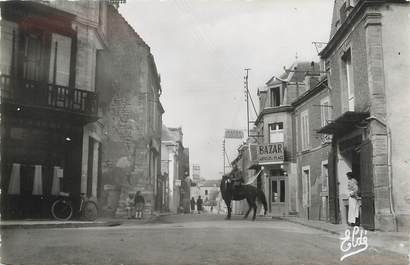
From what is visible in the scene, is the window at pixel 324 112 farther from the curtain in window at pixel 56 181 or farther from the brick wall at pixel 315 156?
the curtain in window at pixel 56 181

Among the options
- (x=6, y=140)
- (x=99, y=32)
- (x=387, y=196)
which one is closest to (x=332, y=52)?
(x=387, y=196)

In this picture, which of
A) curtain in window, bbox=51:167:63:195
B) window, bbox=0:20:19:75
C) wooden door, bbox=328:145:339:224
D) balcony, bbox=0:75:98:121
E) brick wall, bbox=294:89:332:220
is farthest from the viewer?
brick wall, bbox=294:89:332:220

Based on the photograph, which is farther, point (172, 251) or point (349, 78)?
point (349, 78)

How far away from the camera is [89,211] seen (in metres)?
15.2

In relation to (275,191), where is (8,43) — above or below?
above

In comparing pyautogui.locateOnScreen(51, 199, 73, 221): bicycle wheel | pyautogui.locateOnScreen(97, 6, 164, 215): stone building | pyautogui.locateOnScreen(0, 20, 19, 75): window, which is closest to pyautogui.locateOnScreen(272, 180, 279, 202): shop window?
pyautogui.locateOnScreen(97, 6, 164, 215): stone building

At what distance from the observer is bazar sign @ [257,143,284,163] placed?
1144 inches

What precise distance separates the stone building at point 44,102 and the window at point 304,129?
12.3 m

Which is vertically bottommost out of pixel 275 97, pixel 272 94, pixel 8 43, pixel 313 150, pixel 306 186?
pixel 306 186

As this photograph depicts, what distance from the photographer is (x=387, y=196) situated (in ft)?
41.5

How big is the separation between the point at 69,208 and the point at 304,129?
14.6 m

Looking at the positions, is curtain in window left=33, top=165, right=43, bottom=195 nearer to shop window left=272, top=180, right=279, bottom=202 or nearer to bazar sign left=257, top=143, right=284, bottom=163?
bazar sign left=257, top=143, right=284, bottom=163

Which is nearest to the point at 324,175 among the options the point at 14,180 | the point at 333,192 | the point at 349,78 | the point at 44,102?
the point at 333,192
